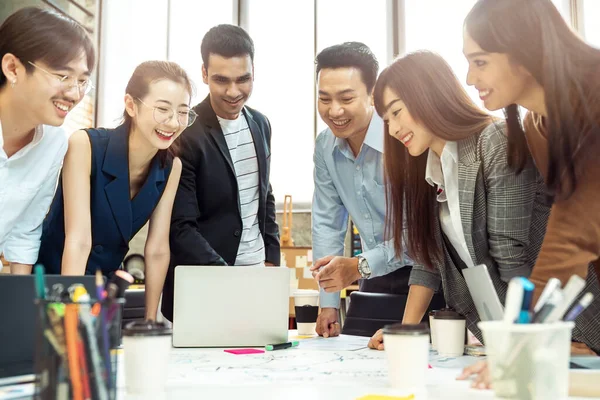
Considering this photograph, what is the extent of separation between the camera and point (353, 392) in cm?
83

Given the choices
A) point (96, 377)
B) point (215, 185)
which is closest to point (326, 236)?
point (215, 185)

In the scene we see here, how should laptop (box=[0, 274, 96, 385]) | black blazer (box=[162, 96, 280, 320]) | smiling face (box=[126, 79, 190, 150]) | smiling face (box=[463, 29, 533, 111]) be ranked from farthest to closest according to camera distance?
1. black blazer (box=[162, 96, 280, 320])
2. smiling face (box=[126, 79, 190, 150])
3. smiling face (box=[463, 29, 533, 111])
4. laptop (box=[0, 274, 96, 385])

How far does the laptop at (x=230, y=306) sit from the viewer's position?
53.6 inches

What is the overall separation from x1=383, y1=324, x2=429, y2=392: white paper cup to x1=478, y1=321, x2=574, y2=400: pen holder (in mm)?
164

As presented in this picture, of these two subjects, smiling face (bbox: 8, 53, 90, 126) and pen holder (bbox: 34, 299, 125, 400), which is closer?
pen holder (bbox: 34, 299, 125, 400)

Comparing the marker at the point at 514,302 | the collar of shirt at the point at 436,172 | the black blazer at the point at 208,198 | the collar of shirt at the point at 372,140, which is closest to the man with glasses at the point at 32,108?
the black blazer at the point at 208,198

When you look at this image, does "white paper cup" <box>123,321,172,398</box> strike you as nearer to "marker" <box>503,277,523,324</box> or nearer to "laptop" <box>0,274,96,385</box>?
"laptop" <box>0,274,96,385</box>

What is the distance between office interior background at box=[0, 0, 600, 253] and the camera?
15.8ft

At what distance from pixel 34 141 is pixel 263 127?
948 mm

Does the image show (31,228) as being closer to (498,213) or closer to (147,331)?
(147,331)

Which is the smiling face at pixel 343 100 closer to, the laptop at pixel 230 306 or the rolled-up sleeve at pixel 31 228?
the laptop at pixel 230 306

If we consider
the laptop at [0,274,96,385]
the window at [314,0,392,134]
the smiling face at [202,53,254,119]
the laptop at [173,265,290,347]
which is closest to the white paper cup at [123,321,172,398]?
the laptop at [0,274,96,385]

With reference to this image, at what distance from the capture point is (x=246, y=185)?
7.12 feet

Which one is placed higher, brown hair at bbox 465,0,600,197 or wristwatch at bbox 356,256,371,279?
brown hair at bbox 465,0,600,197
